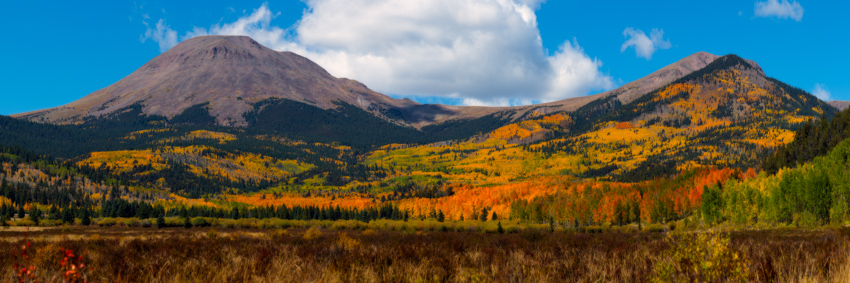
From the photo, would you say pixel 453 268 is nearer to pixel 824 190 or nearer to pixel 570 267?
pixel 570 267

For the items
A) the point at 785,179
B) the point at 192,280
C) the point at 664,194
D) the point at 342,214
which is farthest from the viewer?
the point at 342,214

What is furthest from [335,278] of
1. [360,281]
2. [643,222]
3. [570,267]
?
[643,222]

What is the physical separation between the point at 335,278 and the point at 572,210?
5667 inches

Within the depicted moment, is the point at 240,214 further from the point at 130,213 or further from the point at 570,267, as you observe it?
the point at 570,267

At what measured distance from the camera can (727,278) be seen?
8.17m

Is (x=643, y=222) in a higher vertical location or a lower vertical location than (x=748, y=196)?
lower

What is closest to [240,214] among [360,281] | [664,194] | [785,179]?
[664,194]

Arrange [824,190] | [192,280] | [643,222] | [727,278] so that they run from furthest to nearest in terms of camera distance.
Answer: [643,222] < [824,190] < [192,280] < [727,278]

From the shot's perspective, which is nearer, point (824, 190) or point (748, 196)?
point (824, 190)

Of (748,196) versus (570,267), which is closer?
(570,267)

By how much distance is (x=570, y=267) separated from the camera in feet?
35.1

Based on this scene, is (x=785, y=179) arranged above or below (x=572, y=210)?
above

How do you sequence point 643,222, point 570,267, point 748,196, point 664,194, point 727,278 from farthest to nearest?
point 664,194, point 643,222, point 748,196, point 570,267, point 727,278

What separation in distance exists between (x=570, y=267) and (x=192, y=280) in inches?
331
